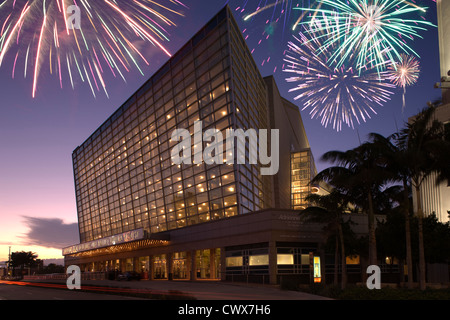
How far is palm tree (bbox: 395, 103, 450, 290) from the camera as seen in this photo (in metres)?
23.8

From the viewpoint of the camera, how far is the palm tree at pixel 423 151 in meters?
23.8

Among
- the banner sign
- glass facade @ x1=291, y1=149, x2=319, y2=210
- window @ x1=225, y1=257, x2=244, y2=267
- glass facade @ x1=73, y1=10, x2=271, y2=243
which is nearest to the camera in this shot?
window @ x1=225, y1=257, x2=244, y2=267

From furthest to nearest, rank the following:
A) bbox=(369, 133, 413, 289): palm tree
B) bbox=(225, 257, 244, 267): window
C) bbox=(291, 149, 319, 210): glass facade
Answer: bbox=(291, 149, 319, 210): glass facade < bbox=(225, 257, 244, 267): window < bbox=(369, 133, 413, 289): palm tree

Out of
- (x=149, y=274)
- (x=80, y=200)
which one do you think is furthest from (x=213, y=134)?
(x=80, y=200)

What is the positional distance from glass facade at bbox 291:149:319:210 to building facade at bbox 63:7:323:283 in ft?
0.55

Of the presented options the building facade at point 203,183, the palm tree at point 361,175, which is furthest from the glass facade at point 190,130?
the palm tree at point 361,175

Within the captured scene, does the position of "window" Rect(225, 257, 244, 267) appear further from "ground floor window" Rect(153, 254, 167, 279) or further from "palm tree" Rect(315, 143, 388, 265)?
"ground floor window" Rect(153, 254, 167, 279)

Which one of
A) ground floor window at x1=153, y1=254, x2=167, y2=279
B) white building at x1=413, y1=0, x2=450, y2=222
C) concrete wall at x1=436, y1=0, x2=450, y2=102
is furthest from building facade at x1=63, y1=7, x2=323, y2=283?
concrete wall at x1=436, y1=0, x2=450, y2=102

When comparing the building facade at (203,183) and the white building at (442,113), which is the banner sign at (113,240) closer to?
the building facade at (203,183)

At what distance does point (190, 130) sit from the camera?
52.7m

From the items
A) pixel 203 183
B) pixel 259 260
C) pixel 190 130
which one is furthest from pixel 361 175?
pixel 190 130
